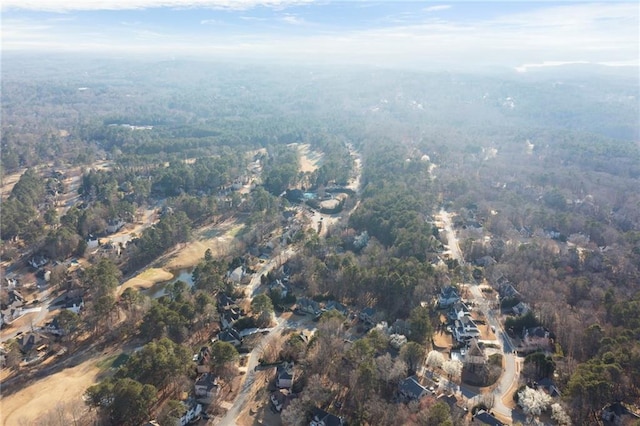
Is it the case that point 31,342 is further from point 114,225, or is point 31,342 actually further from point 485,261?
point 485,261

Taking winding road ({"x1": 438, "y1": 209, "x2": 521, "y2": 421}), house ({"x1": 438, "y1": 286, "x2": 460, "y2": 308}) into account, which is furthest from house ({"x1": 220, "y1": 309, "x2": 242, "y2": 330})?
winding road ({"x1": 438, "y1": 209, "x2": 521, "y2": 421})

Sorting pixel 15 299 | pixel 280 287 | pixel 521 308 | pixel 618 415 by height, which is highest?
pixel 618 415

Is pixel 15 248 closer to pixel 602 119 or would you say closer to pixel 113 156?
pixel 113 156

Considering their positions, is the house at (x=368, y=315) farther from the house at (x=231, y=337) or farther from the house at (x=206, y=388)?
the house at (x=206, y=388)

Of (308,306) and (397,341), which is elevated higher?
(397,341)

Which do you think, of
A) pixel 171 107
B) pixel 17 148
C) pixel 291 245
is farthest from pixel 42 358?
pixel 171 107

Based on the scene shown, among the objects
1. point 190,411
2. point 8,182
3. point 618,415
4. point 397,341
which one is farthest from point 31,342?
point 8,182
